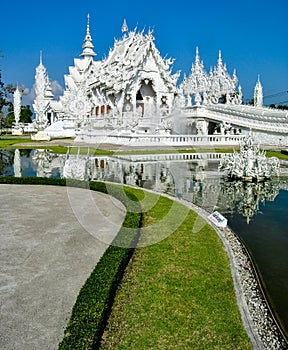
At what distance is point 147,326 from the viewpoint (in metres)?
3.61

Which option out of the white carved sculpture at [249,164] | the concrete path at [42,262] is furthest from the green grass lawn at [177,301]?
the white carved sculpture at [249,164]

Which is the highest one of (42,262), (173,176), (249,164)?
(249,164)

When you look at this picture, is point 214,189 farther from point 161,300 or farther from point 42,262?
point 161,300

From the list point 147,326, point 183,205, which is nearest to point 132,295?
point 147,326

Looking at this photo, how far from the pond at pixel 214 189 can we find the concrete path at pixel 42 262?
2.39 metres

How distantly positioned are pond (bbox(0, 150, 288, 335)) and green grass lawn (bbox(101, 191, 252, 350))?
65 centimetres

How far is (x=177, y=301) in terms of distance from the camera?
4094 mm

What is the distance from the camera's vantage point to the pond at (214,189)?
18.0ft

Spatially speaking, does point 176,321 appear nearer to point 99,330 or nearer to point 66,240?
point 99,330

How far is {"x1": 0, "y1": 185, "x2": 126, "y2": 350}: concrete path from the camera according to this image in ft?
11.6

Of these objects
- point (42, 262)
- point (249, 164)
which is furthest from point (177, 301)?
point (249, 164)

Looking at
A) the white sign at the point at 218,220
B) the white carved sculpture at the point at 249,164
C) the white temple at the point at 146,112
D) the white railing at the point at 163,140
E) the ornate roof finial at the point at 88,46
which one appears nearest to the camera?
the white sign at the point at 218,220

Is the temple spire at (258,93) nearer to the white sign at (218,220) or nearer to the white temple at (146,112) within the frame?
the white temple at (146,112)

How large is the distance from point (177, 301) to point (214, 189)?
738 centimetres
